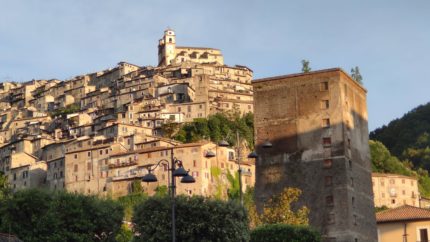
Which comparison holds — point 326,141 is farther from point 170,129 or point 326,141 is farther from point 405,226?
point 170,129

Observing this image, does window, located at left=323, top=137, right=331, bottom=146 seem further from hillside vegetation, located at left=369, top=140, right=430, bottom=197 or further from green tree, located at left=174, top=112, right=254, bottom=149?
hillside vegetation, located at left=369, top=140, right=430, bottom=197

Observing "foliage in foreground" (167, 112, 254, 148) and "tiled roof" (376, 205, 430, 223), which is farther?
"foliage in foreground" (167, 112, 254, 148)

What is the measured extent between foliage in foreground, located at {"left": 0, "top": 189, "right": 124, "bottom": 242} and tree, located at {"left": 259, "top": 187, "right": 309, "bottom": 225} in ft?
42.2

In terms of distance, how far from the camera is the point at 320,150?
62000mm

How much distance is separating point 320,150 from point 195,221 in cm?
1485

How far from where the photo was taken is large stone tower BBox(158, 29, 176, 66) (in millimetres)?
195750

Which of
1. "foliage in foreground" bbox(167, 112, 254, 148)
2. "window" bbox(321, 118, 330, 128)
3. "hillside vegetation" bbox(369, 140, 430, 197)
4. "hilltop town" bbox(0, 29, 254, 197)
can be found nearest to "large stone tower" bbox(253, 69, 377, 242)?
"window" bbox(321, 118, 330, 128)

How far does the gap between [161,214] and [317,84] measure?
729 inches

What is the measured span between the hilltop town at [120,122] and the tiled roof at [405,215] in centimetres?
5168

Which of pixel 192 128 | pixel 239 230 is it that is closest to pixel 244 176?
pixel 192 128

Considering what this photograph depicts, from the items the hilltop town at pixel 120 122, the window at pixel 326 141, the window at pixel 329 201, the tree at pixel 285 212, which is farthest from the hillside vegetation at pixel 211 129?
the tree at pixel 285 212

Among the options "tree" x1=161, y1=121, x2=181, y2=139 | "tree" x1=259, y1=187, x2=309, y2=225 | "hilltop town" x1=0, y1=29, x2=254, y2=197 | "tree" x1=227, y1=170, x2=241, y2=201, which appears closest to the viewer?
"tree" x1=259, y1=187, x2=309, y2=225

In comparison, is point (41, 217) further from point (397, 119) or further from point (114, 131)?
point (397, 119)

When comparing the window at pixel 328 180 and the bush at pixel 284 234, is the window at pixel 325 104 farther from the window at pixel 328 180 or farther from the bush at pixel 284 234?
the bush at pixel 284 234
